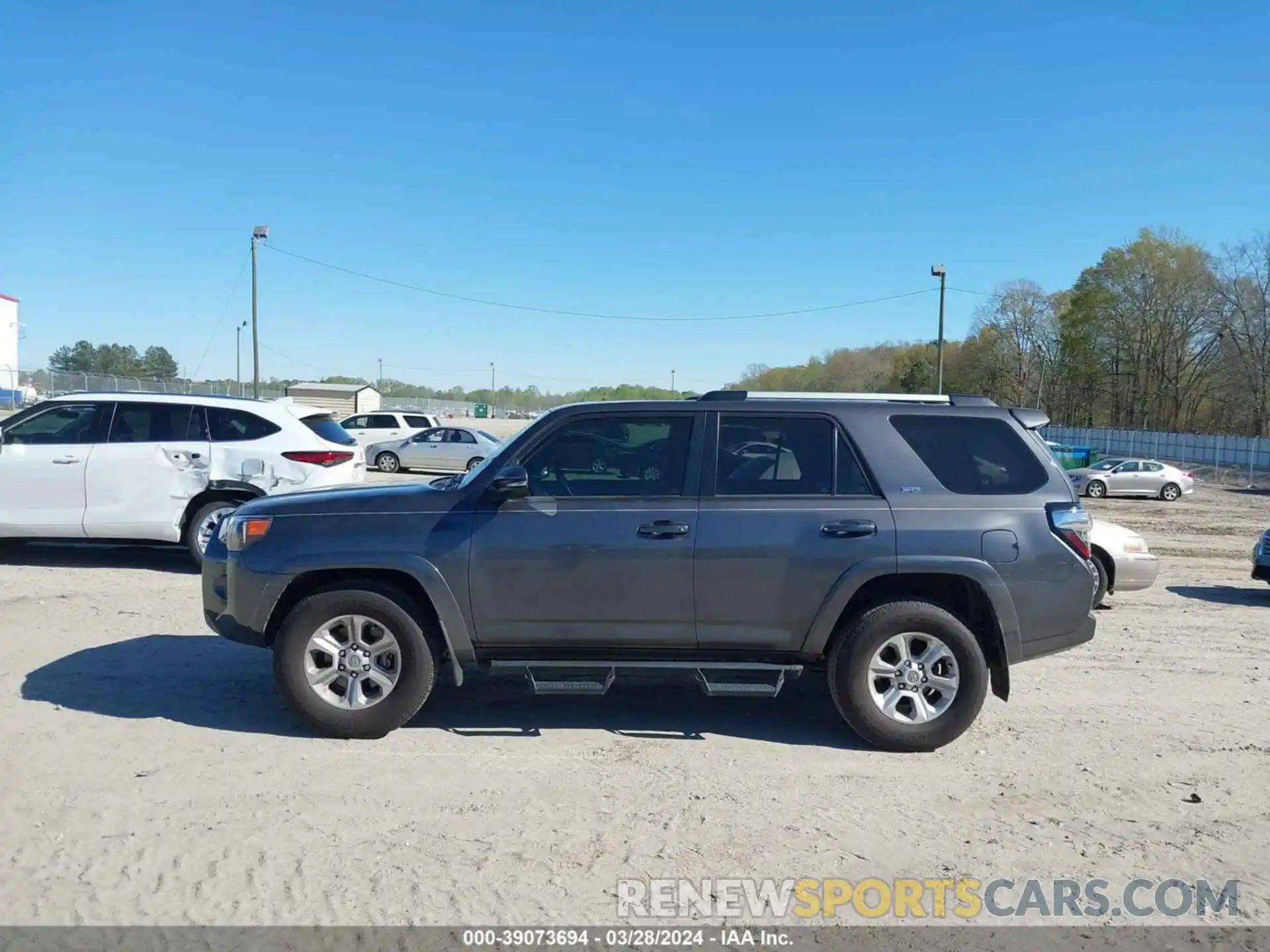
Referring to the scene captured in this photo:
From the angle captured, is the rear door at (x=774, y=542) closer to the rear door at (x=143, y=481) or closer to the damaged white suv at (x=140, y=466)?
the damaged white suv at (x=140, y=466)

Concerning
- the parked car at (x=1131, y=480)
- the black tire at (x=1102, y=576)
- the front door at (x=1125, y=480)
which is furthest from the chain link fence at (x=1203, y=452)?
the black tire at (x=1102, y=576)

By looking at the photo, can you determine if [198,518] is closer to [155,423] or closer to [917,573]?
[155,423]

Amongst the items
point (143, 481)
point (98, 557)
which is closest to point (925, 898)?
point (143, 481)

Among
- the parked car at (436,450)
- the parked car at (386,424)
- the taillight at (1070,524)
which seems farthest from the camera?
the parked car at (386,424)

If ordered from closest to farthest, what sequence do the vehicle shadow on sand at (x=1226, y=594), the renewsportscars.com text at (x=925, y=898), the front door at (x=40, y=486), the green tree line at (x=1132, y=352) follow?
the renewsportscars.com text at (x=925, y=898)
the front door at (x=40, y=486)
the vehicle shadow on sand at (x=1226, y=594)
the green tree line at (x=1132, y=352)

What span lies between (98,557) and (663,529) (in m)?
8.58

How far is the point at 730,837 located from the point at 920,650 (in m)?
1.64

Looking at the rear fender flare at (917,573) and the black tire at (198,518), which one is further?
the black tire at (198,518)

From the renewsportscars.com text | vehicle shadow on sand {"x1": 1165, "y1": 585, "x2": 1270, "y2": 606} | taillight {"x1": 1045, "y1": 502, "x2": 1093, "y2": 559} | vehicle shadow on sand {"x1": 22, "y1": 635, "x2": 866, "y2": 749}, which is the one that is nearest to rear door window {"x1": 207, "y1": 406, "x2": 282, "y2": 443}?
vehicle shadow on sand {"x1": 22, "y1": 635, "x2": 866, "y2": 749}

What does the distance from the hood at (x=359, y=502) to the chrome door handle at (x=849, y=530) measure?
2030mm

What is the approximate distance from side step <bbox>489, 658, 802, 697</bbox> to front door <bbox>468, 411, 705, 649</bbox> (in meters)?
0.11

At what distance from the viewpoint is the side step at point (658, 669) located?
16.3ft

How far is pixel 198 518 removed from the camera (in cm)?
952

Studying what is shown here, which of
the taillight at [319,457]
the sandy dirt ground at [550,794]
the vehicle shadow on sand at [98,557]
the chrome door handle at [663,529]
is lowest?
the sandy dirt ground at [550,794]
